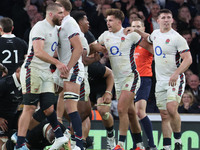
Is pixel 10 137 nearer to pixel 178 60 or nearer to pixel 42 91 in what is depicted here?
pixel 42 91

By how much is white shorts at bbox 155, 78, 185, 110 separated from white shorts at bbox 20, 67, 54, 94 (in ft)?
7.31

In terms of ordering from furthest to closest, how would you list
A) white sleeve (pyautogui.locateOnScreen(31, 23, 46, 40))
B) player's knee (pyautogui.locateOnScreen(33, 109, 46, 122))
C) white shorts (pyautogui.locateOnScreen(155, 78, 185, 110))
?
white shorts (pyautogui.locateOnScreen(155, 78, 185, 110)) < player's knee (pyautogui.locateOnScreen(33, 109, 46, 122)) < white sleeve (pyautogui.locateOnScreen(31, 23, 46, 40))

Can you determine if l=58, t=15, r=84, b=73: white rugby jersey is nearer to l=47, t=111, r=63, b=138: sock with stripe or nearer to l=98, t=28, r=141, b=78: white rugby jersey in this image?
l=47, t=111, r=63, b=138: sock with stripe

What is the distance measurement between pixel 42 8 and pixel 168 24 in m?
4.90

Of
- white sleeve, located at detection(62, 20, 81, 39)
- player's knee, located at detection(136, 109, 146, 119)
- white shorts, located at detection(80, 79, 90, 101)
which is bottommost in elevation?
player's knee, located at detection(136, 109, 146, 119)

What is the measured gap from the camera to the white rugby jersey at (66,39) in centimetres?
507

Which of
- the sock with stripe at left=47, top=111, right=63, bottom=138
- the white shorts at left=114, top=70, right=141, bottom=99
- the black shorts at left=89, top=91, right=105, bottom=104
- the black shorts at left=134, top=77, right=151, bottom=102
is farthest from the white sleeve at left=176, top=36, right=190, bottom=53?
the sock with stripe at left=47, top=111, right=63, bottom=138

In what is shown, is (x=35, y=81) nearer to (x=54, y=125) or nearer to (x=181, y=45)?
(x=54, y=125)

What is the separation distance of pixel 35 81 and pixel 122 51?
5.75 feet

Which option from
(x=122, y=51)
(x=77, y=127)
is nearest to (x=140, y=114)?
(x=122, y=51)

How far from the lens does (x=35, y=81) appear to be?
16.0 feet

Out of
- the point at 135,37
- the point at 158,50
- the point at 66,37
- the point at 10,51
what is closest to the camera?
the point at 66,37

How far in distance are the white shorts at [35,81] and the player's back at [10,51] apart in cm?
167

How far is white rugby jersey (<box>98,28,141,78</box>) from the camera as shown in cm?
598
